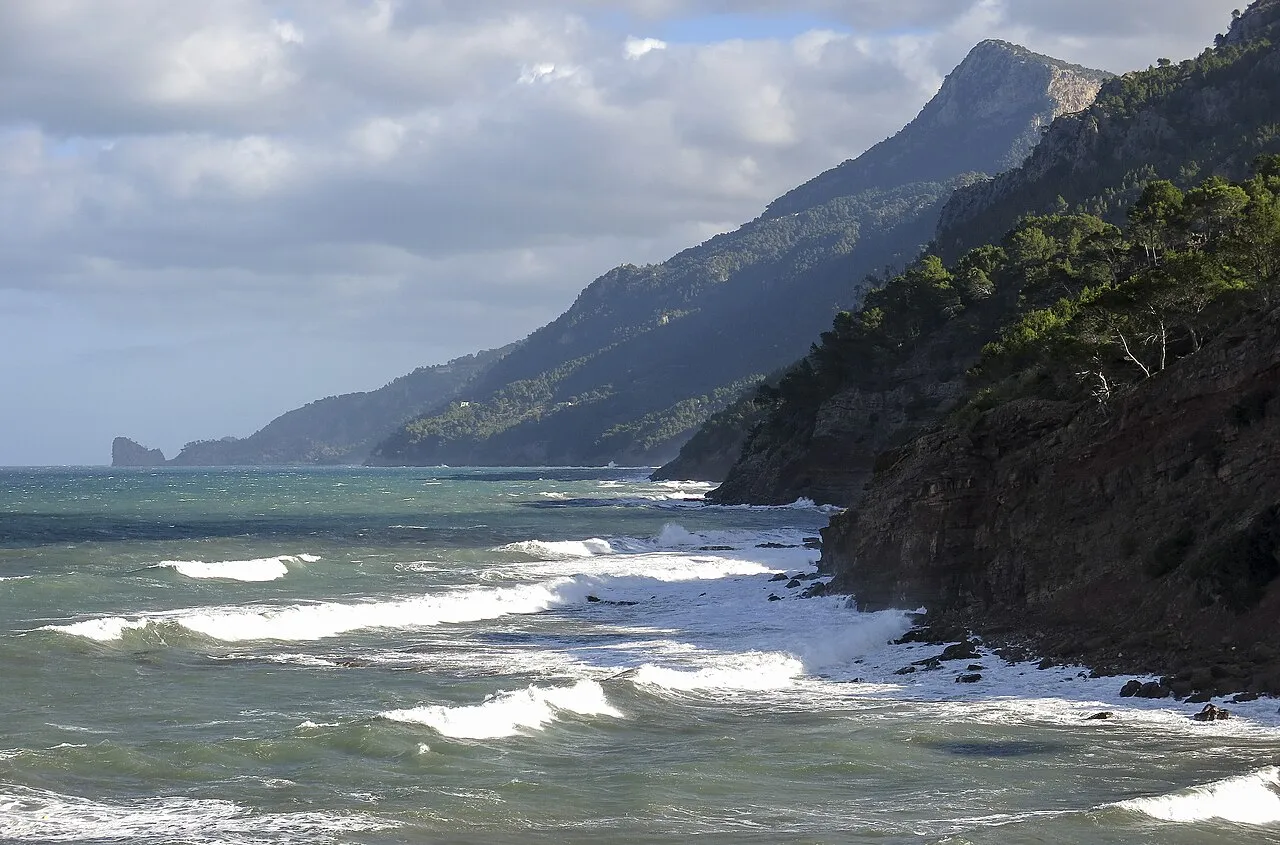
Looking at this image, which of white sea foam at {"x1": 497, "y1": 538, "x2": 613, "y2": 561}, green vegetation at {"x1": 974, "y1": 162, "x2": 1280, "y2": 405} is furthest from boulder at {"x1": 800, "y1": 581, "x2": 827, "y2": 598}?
white sea foam at {"x1": 497, "y1": 538, "x2": 613, "y2": 561}

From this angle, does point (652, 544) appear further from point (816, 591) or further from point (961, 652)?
point (961, 652)

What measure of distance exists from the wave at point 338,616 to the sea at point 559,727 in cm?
12

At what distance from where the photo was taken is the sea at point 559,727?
50.4ft

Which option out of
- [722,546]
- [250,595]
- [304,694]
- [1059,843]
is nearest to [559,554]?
[722,546]

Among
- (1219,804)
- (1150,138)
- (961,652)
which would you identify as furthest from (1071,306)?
(1150,138)

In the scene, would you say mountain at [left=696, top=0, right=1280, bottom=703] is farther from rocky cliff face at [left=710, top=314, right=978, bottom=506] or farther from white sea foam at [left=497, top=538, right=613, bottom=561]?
rocky cliff face at [left=710, top=314, right=978, bottom=506]

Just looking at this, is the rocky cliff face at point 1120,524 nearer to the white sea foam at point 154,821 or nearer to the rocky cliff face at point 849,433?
the white sea foam at point 154,821

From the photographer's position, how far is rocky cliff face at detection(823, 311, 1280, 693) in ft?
78.6

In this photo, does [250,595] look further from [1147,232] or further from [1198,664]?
[1147,232]

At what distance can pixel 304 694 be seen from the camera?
24219mm

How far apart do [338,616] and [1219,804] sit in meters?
25.4

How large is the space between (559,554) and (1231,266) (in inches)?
1168

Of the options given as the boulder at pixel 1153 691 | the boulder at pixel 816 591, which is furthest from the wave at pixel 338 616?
the boulder at pixel 1153 691

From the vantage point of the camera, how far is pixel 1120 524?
28469 millimetres
